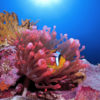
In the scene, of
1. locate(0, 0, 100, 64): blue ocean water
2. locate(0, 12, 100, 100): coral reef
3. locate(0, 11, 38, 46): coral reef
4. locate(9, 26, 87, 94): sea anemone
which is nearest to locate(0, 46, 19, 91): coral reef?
locate(0, 12, 100, 100): coral reef

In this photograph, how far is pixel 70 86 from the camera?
69.4 inches

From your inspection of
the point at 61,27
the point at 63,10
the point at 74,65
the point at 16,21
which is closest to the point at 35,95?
the point at 74,65

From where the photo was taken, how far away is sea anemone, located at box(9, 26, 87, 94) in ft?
4.63

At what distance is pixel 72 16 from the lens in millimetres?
40812

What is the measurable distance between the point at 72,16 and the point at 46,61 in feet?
137

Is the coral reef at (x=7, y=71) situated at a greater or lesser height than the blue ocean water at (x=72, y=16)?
lesser

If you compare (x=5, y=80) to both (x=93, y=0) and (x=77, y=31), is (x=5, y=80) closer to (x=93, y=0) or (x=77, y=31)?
(x=93, y=0)

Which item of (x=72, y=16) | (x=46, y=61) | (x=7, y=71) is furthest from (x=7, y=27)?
(x=72, y=16)

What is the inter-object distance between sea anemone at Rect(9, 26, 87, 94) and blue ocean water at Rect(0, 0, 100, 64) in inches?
1223

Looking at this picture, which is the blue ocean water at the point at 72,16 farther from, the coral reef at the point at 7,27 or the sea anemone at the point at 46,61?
the sea anemone at the point at 46,61

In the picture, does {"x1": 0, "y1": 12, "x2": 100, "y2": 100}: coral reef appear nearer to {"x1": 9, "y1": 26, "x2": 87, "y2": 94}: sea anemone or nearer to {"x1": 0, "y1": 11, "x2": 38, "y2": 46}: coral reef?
{"x1": 9, "y1": 26, "x2": 87, "y2": 94}: sea anemone

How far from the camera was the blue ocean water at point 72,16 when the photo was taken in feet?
108

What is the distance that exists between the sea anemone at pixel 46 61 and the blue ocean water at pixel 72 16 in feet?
102

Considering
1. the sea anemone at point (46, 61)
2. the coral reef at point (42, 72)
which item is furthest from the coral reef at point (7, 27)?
the sea anemone at point (46, 61)
